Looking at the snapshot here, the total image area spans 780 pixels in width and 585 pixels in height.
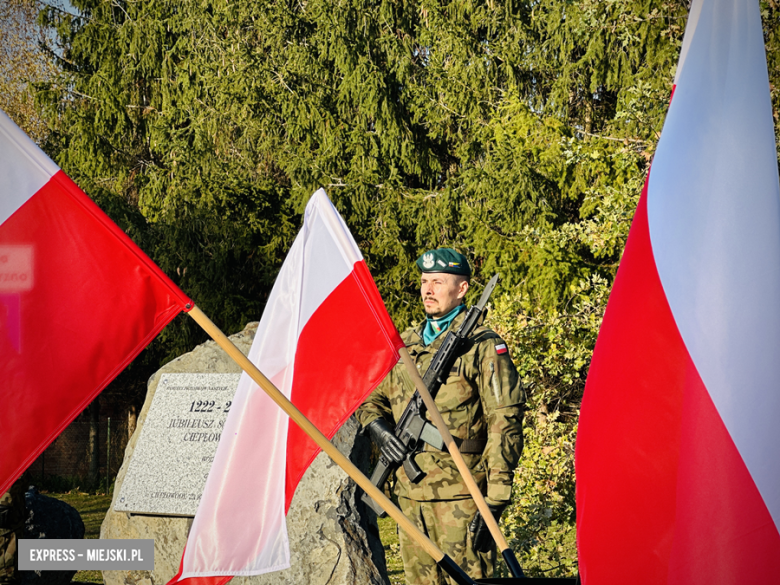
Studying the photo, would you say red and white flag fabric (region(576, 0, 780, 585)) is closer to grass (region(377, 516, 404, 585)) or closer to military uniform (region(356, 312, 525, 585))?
military uniform (region(356, 312, 525, 585))

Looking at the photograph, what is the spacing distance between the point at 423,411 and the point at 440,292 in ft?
1.85

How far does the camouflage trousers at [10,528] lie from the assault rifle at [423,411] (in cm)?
307

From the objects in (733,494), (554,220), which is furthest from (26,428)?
(554,220)

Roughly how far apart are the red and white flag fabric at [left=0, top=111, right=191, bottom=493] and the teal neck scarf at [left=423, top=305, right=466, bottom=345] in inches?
62.6

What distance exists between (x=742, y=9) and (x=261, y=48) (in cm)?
1162

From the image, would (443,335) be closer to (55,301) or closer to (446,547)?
(446,547)

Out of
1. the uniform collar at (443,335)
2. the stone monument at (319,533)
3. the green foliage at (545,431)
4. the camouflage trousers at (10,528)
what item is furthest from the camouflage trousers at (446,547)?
the camouflage trousers at (10,528)

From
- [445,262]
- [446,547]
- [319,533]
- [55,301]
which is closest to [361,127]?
[319,533]

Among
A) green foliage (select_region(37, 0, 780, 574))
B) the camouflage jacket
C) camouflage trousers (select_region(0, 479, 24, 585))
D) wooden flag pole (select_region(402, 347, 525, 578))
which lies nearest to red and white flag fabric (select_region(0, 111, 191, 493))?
wooden flag pole (select_region(402, 347, 525, 578))

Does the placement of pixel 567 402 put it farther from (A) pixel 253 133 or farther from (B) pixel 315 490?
(A) pixel 253 133

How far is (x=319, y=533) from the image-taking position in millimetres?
5352

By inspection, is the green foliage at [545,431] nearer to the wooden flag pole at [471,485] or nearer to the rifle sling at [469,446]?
the rifle sling at [469,446]

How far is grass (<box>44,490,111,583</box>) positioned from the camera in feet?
25.5

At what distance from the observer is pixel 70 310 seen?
97.3 inches
